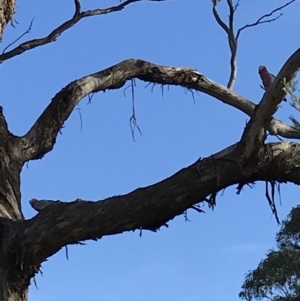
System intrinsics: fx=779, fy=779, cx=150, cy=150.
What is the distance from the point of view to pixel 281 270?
12.5 m

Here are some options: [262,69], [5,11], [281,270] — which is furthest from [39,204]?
[281,270]

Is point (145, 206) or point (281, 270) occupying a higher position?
point (281, 270)

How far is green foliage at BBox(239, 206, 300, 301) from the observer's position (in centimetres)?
1237

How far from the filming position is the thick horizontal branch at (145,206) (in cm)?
297

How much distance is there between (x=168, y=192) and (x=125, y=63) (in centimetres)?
101

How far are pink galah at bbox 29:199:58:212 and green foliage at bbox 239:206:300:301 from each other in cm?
926

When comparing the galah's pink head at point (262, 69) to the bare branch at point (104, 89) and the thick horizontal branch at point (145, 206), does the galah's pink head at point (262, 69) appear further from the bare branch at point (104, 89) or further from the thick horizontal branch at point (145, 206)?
the thick horizontal branch at point (145, 206)

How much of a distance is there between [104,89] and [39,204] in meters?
0.73

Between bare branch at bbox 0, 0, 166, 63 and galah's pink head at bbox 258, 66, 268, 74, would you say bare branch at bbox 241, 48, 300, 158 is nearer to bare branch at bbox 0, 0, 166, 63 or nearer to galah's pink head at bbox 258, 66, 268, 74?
galah's pink head at bbox 258, 66, 268, 74

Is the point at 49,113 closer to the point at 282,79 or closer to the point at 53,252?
the point at 53,252

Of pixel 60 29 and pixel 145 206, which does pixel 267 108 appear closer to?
pixel 145 206

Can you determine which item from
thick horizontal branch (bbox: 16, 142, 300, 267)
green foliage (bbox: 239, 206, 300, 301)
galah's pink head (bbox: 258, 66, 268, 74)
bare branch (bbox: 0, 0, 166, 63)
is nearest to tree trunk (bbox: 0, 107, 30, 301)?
thick horizontal branch (bbox: 16, 142, 300, 267)

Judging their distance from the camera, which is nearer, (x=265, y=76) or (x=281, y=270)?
(x=265, y=76)

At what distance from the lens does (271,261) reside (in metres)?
12.8
